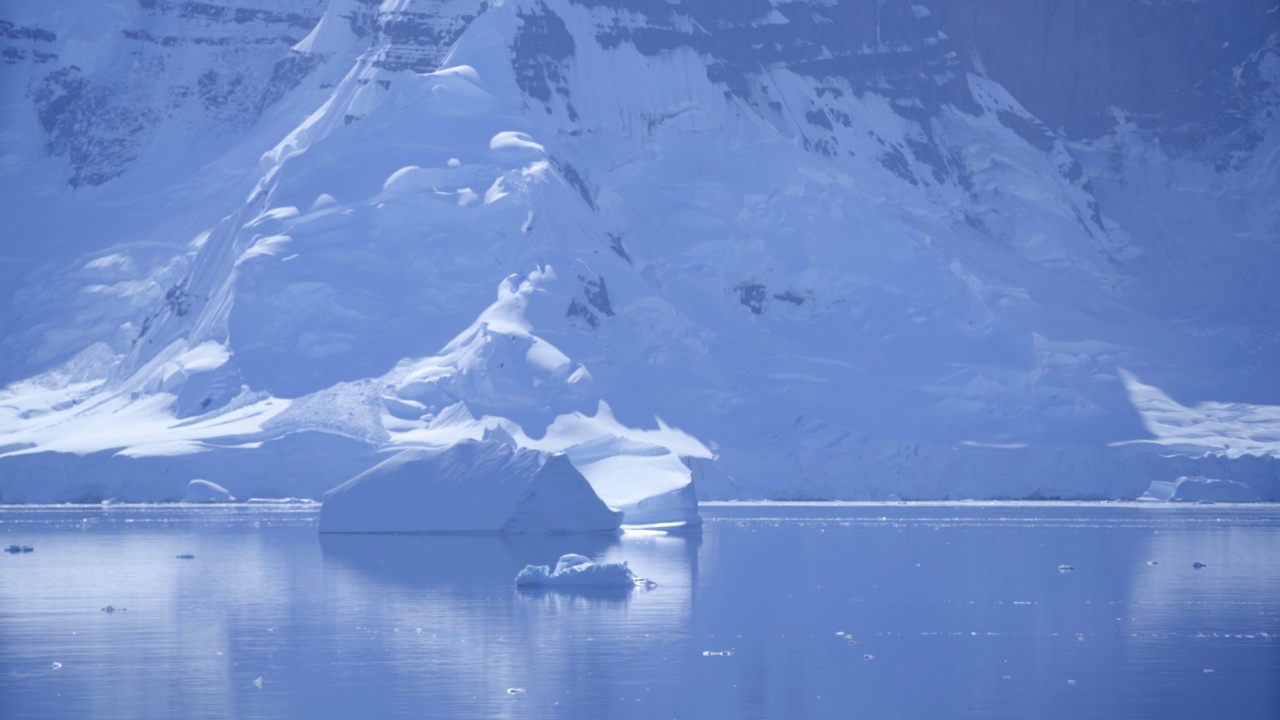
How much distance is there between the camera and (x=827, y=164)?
11394cm

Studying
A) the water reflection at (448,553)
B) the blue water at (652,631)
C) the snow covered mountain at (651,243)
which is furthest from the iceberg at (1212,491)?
the water reflection at (448,553)

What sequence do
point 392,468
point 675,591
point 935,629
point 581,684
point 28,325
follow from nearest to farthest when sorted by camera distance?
point 581,684 → point 935,629 → point 675,591 → point 392,468 → point 28,325

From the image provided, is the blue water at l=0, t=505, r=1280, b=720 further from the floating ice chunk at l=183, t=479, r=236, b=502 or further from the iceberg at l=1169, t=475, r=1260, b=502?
the iceberg at l=1169, t=475, r=1260, b=502

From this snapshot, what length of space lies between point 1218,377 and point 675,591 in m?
73.0

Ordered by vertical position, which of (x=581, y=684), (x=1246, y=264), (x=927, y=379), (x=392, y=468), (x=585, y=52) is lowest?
(x=581, y=684)

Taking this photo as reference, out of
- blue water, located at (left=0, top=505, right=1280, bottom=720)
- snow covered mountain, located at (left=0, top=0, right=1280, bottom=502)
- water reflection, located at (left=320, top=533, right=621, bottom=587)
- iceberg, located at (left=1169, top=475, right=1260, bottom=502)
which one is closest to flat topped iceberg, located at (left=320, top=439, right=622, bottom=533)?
water reflection, located at (left=320, top=533, right=621, bottom=587)

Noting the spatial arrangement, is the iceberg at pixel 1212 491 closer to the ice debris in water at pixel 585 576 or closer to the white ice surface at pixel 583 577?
the ice debris in water at pixel 585 576

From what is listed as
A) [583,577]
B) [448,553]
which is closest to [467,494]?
[448,553]

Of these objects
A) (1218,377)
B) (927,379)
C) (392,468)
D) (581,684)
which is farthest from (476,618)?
(1218,377)

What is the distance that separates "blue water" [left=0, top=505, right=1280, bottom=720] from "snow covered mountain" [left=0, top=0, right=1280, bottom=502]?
1835 centimetres

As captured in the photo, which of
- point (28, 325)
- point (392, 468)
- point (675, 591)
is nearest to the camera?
point (675, 591)

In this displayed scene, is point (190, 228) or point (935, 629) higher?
point (190, 228)

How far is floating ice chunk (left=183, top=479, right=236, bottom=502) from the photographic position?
8212 centimetres

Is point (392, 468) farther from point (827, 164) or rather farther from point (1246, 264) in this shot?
point (1246, 264)
